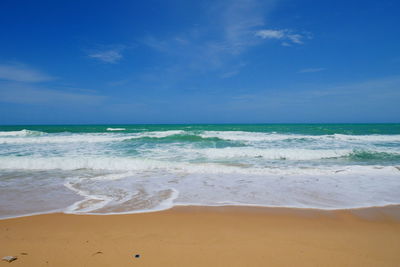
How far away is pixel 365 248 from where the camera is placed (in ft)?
8.93

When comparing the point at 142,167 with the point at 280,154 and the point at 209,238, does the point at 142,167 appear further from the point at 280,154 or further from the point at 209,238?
the point at 280,154

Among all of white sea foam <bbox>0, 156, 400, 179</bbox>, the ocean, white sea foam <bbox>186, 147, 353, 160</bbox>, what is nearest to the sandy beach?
the ocean

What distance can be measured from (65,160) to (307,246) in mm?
9083

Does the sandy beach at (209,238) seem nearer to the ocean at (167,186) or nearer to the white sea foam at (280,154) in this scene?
the ocean at (167,186)

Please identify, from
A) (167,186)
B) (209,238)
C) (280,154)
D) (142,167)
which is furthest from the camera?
(280,154)

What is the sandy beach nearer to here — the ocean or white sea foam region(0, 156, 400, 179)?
the ocean

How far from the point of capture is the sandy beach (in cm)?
245

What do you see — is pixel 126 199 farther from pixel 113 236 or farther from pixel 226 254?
pixel 226 254

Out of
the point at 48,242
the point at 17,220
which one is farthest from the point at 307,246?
the point at 17,220

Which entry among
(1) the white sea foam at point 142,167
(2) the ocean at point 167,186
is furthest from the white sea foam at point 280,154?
(2) the ocean at point 167,186

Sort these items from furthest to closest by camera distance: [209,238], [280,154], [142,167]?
[280,154] < [142,167] < [209,238]

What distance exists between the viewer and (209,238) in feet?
9.70

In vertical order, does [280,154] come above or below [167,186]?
above

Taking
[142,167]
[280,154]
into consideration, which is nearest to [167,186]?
[142,167]
